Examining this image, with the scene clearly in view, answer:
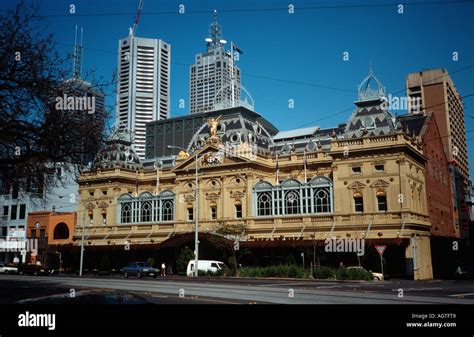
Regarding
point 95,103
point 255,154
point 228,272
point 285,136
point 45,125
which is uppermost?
point 285,136

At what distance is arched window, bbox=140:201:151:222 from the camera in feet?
210

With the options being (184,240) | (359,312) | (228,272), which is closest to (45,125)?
(359,312)

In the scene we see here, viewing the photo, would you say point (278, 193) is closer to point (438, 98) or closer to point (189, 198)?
point (189, 198)

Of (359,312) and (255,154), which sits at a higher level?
(255,154)

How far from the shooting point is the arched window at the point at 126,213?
216ft

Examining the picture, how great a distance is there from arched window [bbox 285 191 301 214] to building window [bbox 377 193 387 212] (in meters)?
8.44

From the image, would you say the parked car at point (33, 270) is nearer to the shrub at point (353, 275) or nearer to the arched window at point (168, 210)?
the arched window at point (168, 210)

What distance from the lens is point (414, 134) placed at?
56.9m

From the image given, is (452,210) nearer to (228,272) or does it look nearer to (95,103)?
(228,272)

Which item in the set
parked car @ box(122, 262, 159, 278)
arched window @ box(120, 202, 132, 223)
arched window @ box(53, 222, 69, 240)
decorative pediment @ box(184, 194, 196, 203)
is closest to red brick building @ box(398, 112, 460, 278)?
decorative pediment @ box(184, 194, 196, 203)

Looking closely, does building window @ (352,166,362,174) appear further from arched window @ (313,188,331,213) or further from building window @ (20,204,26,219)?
building window @ (20,204,26,219)

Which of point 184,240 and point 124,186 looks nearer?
point 184,240

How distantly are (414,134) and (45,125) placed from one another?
47661 mm

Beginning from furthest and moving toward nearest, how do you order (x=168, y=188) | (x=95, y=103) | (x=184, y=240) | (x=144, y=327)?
(x=168, y=188) → (x=184, y=240) → (x=95, y=103) → (x=144, y=327)
